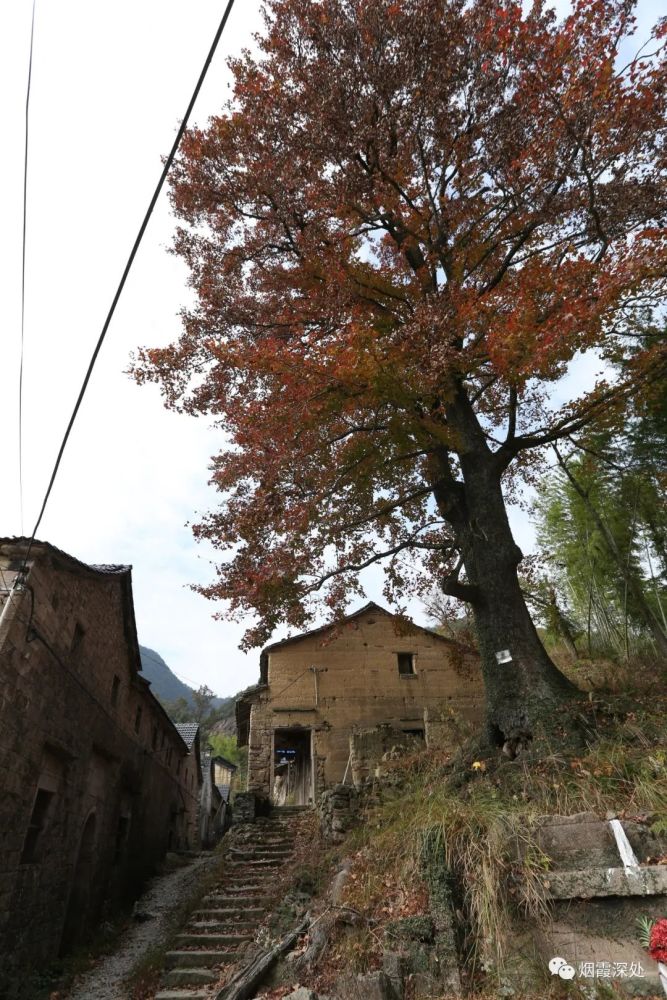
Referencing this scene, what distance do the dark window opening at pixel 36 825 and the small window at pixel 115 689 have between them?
3.96m

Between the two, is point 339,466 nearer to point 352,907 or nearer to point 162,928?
point 352,907

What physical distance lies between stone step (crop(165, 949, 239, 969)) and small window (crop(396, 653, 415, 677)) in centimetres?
1253

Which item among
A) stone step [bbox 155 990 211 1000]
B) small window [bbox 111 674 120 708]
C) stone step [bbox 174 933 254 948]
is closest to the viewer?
stone step [bbox 155 990 211 1000]

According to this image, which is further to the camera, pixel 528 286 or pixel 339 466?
pixel 339 466

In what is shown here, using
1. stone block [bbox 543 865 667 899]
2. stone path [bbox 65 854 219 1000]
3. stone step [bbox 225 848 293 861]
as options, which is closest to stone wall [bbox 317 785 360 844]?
stone step [bbox 225 848 293 861]

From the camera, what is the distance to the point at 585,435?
1243 centimetres

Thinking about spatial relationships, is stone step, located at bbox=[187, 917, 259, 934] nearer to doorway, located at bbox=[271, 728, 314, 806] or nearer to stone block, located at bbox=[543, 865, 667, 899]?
stone block, located at bbox=[543, 865, 667, 899]

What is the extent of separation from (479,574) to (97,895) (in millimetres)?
11762

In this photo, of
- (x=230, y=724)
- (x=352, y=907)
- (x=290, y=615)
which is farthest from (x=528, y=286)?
(x=230, y=724)

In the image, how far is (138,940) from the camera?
459 inches

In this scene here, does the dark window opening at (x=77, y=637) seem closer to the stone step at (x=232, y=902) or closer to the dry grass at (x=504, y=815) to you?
the stone step at (x=232, y=902)

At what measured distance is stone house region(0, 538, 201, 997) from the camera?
844 centimetres

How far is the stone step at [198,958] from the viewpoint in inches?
322

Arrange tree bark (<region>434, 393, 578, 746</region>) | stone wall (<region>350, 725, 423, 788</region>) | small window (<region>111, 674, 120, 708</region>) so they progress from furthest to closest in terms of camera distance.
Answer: small window (<region>111, 674, 120, 708</region>), stone wall (<region>350, 725, 423, 788</region>), tree bark (<region>434, 393, 578, 746</region>)
